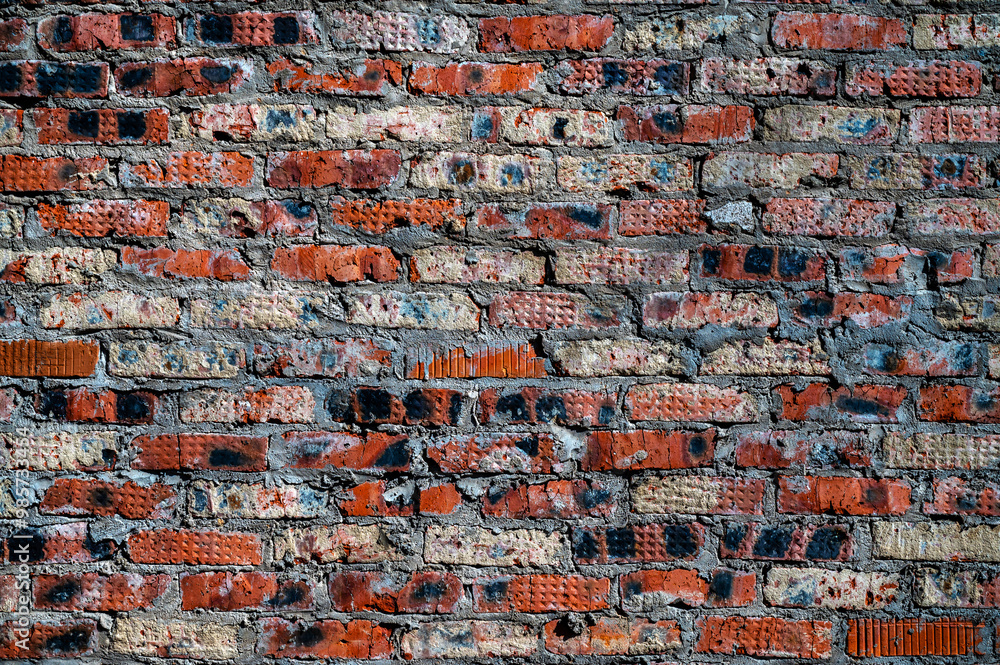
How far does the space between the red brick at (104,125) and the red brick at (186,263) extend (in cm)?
22

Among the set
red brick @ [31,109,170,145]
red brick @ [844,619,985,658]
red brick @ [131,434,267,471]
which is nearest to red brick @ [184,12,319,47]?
red brick @ [31,109,170,145]

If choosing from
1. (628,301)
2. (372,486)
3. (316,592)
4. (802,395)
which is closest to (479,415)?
(372,486)

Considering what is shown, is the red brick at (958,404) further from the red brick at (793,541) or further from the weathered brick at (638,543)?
the weathered brick at (638,543)

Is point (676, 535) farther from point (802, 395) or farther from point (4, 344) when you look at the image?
point (4, 344)

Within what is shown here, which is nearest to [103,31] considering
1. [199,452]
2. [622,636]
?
[199,452]

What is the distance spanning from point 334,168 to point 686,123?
2.30 ft

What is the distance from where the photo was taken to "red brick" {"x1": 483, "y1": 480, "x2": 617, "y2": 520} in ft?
4.37

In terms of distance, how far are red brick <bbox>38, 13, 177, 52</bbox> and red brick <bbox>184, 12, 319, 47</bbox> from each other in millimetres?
54

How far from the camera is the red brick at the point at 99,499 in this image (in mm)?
1325

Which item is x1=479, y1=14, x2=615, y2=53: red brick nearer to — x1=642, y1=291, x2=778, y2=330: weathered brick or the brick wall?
the brick wall

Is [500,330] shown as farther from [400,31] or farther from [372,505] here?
[400,31]

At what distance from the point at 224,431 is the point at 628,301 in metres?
0.83

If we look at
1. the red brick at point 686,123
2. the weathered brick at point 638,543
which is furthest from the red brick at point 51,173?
the weathered brick at point 638,543

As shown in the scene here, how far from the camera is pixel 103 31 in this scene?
4.39ft
